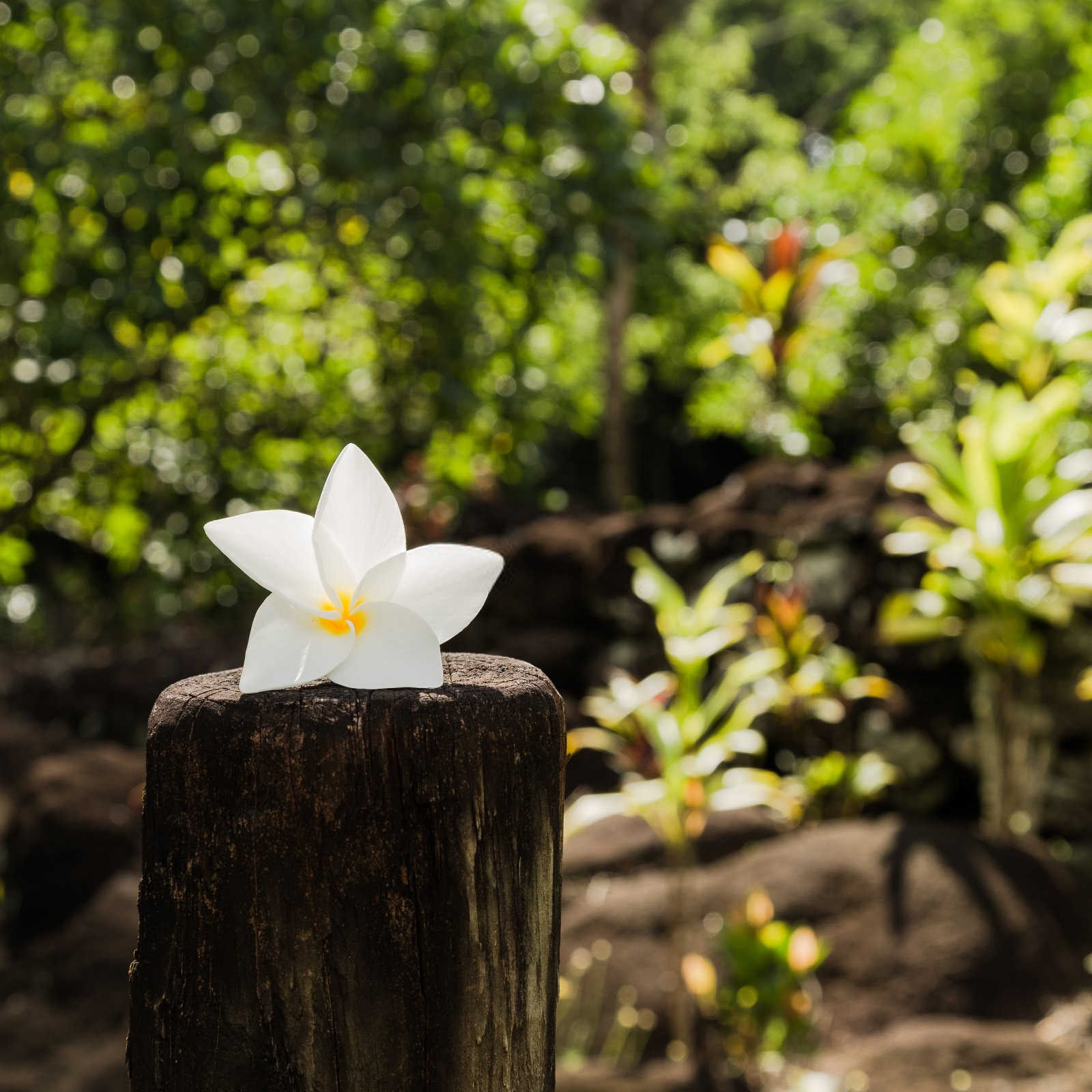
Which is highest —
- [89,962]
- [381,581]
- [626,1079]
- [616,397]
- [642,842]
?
[616,397]

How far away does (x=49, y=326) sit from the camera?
5.03 metres

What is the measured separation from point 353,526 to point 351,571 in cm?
5

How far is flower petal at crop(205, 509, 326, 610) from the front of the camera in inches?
51.3

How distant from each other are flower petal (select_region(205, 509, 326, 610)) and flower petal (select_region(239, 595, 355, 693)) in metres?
0.02

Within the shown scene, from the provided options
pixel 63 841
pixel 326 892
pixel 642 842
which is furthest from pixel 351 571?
pixel 642 842

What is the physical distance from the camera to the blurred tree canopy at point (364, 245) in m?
5.27

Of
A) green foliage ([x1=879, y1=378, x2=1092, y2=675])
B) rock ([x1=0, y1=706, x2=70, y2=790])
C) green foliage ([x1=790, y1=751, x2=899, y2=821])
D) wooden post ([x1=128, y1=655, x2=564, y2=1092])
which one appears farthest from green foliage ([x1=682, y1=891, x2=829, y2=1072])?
rock ([x1=0, y1=706, x2=70, y2=790])

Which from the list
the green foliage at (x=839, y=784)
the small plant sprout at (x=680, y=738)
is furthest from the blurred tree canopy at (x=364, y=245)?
the green foliage at (x=839, y=784)

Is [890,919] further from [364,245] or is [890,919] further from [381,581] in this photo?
[364,245]

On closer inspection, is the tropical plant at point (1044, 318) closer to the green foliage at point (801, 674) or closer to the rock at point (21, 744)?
the green foliage at point (801, 674)

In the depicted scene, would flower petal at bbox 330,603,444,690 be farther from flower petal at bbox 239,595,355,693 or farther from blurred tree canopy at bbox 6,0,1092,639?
blurred tree canopy at bbox 6,0,1092,639

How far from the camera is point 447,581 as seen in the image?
1.33 metres

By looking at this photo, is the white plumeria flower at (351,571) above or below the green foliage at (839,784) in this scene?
above

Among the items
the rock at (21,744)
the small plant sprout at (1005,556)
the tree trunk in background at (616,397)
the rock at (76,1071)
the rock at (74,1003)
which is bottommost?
the rock at (76,1071)
